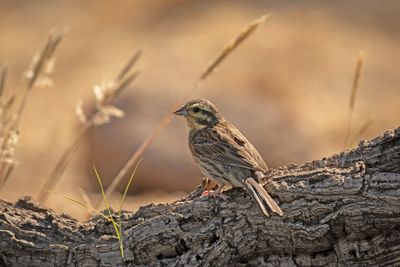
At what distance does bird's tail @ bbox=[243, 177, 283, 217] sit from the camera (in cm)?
500

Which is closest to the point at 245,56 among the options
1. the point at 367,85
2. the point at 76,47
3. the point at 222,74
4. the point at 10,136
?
the point at 222,74

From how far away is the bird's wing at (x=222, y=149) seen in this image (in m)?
6.18

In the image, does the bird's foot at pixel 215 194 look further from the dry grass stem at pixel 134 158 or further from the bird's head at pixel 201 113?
the bird's head at pixel 201 113

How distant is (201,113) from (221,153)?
514 millimetres

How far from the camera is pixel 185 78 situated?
1297 centimetres

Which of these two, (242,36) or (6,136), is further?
(242,36)

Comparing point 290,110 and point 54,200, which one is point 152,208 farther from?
point 290,110

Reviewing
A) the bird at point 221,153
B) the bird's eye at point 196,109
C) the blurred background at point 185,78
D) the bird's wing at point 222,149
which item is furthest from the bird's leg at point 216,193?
the blurred background at point 185,78

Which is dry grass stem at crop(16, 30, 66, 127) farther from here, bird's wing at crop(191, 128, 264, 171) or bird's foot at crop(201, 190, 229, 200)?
bird's foot at crop(201, 190, 229, 200)

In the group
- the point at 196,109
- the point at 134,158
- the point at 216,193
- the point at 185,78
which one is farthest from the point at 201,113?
the point at 185,78

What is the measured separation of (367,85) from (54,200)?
5627 millimetres

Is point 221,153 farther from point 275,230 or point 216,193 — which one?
point 275,230

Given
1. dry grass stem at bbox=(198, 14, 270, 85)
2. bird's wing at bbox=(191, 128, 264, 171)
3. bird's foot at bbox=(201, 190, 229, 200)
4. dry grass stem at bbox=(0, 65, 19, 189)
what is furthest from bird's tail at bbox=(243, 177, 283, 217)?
dry grass stem at bbox=(0, 65, 19, 189)

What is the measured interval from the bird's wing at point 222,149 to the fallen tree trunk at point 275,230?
0.75 m
